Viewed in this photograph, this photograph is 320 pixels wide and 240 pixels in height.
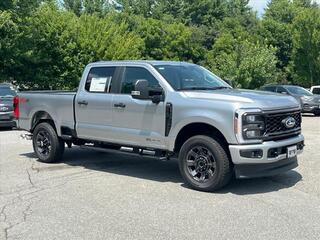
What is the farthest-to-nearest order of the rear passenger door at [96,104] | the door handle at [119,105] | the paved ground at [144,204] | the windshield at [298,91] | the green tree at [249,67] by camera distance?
the green tree at [249,67] < the windshield at [298,91] < the rear passenger door at [96,104] < the door handle at [119,105] < the paved ground at [144,204]

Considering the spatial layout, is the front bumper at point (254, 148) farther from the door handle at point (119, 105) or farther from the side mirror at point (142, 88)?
the door handle at point (119, 105)

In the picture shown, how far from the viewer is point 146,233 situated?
555 cm

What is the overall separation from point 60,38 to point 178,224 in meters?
29.7

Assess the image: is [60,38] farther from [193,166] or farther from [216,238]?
[216,238]

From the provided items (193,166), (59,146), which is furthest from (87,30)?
(193,166)

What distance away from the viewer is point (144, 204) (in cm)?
677

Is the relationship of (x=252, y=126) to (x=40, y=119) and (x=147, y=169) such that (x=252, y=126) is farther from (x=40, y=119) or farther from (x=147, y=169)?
(x=40, y=119)

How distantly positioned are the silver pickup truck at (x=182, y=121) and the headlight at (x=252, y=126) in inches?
0.5

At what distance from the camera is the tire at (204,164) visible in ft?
24.0

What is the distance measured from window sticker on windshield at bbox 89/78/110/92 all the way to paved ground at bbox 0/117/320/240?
1.47 m

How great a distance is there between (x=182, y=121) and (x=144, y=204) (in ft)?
5.03

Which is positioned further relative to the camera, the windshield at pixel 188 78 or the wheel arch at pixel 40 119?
the wheel arch at pixel 40 119

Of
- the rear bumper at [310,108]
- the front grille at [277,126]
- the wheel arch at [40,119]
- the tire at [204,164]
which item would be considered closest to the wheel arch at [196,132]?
the tire at [204,164]

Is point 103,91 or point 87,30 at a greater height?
point 87,30
